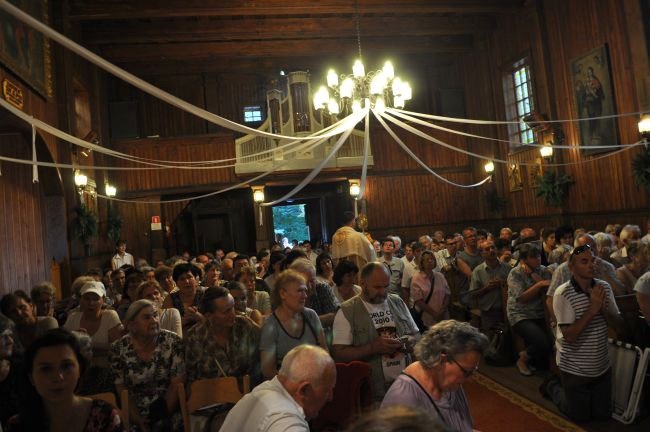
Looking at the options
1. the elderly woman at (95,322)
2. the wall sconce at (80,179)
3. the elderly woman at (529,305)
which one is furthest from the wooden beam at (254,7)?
the elderly woman at (95,322)

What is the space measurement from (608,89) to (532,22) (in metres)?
3.45

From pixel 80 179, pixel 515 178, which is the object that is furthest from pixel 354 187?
pixel 80 179

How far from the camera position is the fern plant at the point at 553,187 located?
1249 centimetres

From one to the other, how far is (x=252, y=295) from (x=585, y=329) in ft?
10.3

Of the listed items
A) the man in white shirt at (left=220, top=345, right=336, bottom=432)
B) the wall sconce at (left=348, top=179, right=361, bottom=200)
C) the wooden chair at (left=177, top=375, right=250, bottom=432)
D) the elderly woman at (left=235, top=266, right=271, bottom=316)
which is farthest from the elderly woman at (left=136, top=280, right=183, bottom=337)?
the wall sconce at (left=348, top=179, right=361, bottom=200)

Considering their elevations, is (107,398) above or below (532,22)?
below

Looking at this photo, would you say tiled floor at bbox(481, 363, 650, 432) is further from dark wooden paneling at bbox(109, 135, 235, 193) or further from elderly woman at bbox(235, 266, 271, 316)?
dark wooden paneling at bbox(109, 135, 235, 193)

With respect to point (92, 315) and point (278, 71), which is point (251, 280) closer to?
point (92, 315)

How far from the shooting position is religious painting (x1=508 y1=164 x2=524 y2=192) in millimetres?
14609

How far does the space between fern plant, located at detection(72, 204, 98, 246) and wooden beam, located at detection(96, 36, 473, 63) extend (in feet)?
20.5

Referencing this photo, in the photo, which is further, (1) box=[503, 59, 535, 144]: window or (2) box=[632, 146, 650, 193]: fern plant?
(1) box=[503, 59, 535, 144]: window

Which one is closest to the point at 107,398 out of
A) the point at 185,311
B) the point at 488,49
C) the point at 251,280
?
the point at 185,311

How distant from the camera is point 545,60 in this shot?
12.9m

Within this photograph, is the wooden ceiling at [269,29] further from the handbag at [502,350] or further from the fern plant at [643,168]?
the handbag at [502,350]
